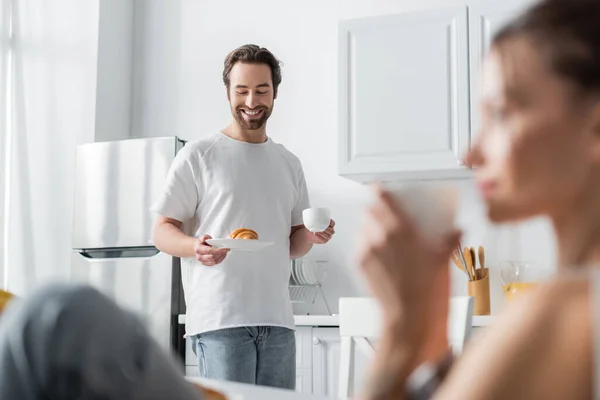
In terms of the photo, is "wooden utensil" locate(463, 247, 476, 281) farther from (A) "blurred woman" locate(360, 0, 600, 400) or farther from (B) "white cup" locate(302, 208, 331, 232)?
(A) "blurred woman" locate(360, 0, 600, 400)

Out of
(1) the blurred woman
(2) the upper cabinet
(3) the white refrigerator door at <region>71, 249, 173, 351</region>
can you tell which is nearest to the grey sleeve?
(1) the blurred woman

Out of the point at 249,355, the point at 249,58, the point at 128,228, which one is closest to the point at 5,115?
the point at 128,228

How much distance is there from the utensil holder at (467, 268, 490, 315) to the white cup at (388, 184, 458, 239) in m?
3.14

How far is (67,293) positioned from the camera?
26.1 inches

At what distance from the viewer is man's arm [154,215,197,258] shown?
222 cm

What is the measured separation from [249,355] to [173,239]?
15.7 inches

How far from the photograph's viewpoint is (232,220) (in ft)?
7.55

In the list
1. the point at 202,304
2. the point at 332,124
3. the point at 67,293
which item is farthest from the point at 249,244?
the point at 332,124

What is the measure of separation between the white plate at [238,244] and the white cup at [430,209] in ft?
5.55

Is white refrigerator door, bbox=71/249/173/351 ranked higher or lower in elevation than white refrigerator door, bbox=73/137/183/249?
lower

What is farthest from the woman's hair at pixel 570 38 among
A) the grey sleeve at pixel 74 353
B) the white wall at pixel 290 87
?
the white wall at pixel 290 87

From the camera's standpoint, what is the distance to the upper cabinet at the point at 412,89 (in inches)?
136

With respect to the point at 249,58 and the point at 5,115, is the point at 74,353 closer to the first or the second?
the point at 249,58

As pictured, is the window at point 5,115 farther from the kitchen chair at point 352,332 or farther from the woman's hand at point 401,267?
the woman's hand at point 401,267
